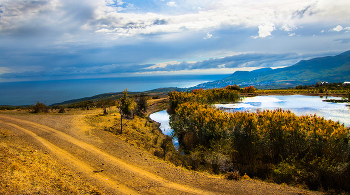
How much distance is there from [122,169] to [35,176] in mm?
3545

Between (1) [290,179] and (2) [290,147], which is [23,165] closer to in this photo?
(1) [290,179]

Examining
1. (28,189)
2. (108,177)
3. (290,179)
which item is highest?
(28,189)

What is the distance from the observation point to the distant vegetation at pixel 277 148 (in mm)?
8828

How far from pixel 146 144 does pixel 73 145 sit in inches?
212

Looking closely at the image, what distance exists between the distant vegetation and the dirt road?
1.53 metres

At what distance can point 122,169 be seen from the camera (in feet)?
30.9

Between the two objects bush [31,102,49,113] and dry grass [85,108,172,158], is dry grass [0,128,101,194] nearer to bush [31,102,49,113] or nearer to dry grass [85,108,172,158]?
dry grass [85,108,172,158]

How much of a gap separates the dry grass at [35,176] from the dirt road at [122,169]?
58 cm

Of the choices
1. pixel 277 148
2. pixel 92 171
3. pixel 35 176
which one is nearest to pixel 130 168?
pixel 92 171

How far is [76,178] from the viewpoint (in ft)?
26.5

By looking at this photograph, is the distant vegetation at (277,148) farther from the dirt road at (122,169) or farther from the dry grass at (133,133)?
the dry grass at (133,133)

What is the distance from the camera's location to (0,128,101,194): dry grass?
639 centimetres

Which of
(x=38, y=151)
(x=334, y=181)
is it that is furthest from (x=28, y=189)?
(x=334, y=181)

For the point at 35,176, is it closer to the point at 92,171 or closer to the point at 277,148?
the point at 92,171
